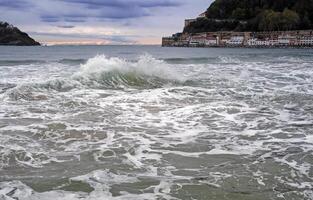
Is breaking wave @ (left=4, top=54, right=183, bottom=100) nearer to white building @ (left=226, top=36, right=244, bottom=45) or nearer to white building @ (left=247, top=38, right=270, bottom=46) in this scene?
white building @ (left=247, top=38, right=270, bottom=46)

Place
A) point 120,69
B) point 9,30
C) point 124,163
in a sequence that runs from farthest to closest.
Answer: point 9,30 → point 120,69 → point 124,163

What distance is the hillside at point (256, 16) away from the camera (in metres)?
136

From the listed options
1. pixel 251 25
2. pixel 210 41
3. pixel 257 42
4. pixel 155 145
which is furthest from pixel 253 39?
pixel 155 145

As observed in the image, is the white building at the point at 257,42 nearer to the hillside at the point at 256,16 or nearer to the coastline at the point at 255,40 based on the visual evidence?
the coastline at the point at 255,40

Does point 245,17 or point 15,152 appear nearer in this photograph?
point 15,152

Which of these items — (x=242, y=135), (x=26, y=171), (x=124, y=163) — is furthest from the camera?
(x=242, y=135)

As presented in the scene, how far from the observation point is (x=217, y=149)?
6871 millimetres

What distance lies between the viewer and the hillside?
136 m

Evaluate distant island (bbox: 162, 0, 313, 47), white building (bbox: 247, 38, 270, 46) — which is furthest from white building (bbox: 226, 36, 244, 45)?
white building (bbox: 247, 38, 270, 46)

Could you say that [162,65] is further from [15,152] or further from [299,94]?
[15,152]

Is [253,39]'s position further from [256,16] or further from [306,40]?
[256,16]

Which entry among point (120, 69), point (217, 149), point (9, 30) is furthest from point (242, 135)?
point (9, 30)

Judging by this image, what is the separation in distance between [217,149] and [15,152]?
10.5 ft

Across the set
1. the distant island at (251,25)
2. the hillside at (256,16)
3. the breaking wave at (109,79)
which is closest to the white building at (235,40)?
the distant island at (251,25)
